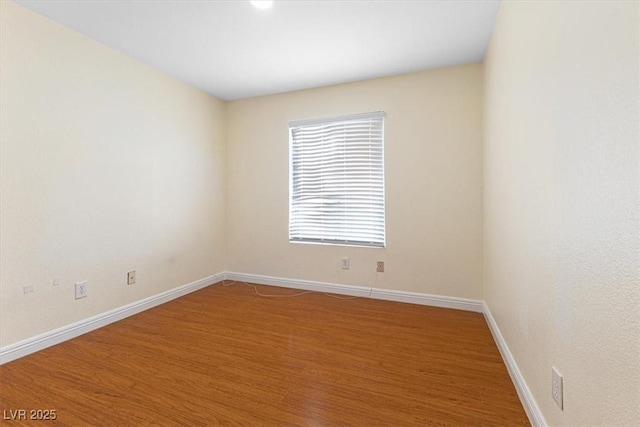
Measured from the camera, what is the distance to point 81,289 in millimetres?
2357

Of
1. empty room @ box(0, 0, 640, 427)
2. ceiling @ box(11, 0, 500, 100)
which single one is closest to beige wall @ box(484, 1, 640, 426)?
empty room @ box(0, 0, 640, 427)

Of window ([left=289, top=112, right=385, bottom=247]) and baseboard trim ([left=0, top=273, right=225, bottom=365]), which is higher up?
window ([left=289, top=112, right=385, bottom=247])

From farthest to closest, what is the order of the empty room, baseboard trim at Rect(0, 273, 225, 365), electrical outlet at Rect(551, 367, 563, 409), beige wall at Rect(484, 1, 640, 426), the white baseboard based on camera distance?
baseboard trim at Rect(0, 273, 225, 365), the white baseboard, electrical outlet at Rect(551, 367, 563, 409), the empty room, beige wall at Rect(484, 1, 640, 426)

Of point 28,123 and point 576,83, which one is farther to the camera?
point 28,123

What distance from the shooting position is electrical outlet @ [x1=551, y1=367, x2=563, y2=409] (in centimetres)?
110

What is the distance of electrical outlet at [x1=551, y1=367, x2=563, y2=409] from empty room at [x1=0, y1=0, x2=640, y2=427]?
0.02 metres

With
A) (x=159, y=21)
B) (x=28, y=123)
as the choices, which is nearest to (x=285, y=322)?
(x=28, y=123)

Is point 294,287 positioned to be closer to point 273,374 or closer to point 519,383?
point 273,374

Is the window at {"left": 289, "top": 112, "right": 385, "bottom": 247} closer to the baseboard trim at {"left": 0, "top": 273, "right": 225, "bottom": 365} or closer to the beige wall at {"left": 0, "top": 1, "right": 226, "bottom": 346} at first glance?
the beige wall at {"left": 0, "top": 1, "right": 226, "bottom": 346}

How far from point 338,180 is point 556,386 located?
258 cm

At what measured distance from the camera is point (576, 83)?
995 millimetres

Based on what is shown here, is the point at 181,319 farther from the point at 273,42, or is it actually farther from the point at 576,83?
the point at 576,83

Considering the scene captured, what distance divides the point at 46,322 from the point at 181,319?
927 mm

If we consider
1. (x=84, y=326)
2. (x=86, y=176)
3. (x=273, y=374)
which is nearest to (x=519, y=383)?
(x=273, y=374)
